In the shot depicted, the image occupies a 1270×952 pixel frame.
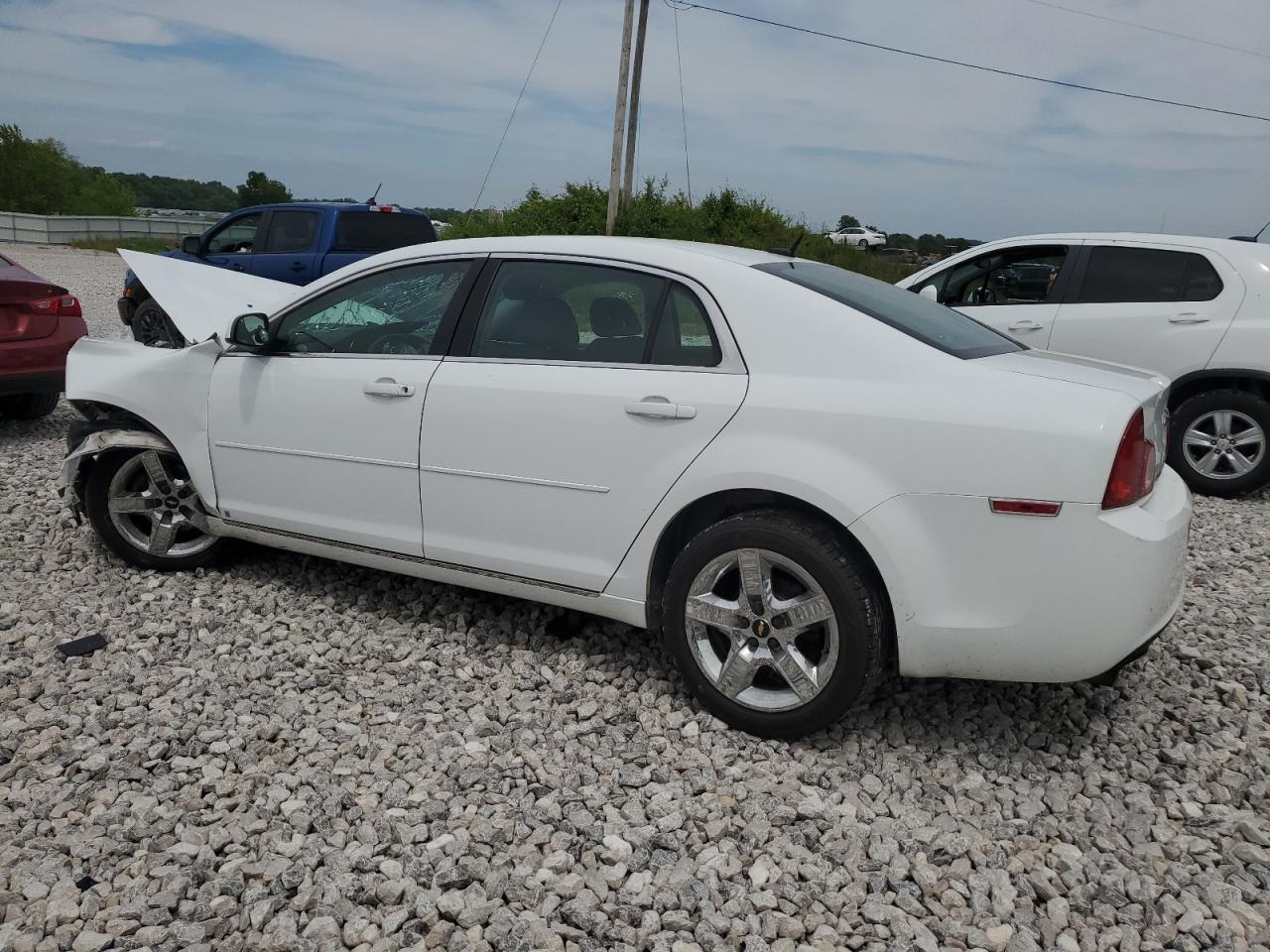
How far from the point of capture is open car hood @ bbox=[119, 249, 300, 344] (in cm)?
496

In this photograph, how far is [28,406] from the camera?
8.26 meters

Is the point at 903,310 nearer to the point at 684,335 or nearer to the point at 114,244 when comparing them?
the point at 684,335

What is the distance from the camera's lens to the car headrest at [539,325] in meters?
3.76

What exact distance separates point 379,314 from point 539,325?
33.4 inches

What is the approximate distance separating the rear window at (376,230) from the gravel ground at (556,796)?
7520 millimetres

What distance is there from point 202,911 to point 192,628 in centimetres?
192

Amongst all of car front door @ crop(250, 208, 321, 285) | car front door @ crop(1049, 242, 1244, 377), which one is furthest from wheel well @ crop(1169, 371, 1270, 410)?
car front door @ crop(250, 208, 321, 285)

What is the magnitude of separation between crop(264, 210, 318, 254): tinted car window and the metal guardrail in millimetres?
30602

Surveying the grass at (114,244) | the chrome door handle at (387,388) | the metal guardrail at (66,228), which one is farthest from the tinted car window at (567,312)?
the metal guardrail at (66,228)

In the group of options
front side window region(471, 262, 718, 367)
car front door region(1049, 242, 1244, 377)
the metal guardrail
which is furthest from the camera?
the metal guardrail

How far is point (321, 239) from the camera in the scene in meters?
11.2

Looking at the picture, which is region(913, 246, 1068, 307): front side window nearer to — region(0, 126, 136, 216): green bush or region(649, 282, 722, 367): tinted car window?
region(649, 282, 722, 367): tinted car window

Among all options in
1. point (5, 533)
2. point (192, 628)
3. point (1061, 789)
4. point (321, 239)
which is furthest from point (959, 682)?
point (321, 239)

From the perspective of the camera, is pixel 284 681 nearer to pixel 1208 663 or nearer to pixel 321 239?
pixel 1208 663
